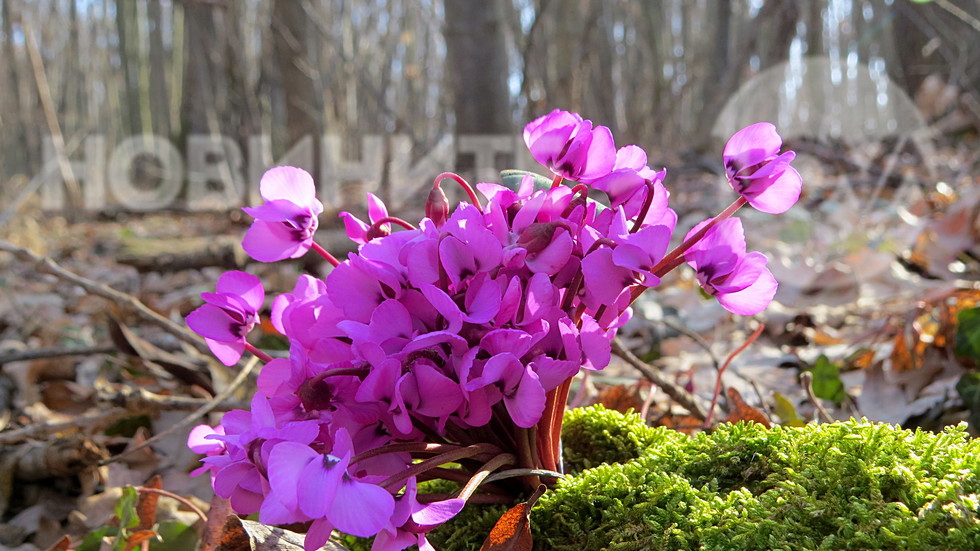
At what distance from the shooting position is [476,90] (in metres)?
4.57

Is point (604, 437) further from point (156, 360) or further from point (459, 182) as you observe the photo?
point (156, 360)

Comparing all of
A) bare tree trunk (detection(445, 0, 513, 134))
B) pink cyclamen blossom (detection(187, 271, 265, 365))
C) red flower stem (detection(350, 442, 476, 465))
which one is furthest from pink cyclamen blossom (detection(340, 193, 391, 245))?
bare tree trunk (detection(445, 0, 513, 134))

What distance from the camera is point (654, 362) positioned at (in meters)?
2.51

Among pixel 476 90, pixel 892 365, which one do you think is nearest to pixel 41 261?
pixel 892 365

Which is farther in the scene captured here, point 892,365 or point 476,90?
point 476,90

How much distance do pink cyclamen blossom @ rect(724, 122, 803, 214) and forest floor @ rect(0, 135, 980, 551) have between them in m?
0.55

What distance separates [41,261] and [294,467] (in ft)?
4.61

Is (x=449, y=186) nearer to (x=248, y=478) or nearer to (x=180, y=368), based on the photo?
(x=180, y=368)

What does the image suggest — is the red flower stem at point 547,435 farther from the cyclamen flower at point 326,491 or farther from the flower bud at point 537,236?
the cyclamen flower at point 326,491

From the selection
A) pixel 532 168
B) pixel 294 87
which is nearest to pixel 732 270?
pixel 532 168

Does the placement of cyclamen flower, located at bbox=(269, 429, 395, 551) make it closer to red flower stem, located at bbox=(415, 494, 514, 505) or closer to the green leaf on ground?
red flower stem, located at bbox=(415, 494, 514, 505)

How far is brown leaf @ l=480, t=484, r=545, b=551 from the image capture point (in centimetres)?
86

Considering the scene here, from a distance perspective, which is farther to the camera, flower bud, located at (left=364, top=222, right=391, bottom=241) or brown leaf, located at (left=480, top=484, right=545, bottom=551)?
flower bud, located at (left=364, top=222, right=391, bottom=241)

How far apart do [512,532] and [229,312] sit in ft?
1.43
